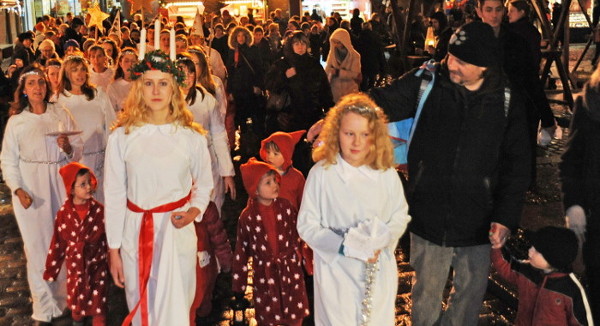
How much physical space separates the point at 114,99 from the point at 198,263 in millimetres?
3926

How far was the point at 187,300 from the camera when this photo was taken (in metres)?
5.14

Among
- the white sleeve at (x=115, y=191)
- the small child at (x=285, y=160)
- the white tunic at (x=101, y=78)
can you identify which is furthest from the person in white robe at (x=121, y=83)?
the white sleeve at (x=115, y=191)

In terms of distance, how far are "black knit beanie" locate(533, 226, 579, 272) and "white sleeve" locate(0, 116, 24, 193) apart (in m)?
3.93

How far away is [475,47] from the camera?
4715mm

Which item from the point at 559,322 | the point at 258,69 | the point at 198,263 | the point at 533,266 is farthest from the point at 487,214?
the point at 258,69

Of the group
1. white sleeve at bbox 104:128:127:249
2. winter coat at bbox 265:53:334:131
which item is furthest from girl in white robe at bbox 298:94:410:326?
winter coat at bbox 265:53:334:131

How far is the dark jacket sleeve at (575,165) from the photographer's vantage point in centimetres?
463

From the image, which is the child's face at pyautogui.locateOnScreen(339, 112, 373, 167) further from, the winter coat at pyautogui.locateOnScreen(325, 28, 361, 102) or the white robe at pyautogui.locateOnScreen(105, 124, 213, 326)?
the winter coat at pyautogui.locateOnScreen(325, 28, 361, 102)

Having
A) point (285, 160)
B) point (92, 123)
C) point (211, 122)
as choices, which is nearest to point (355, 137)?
point (285, 160)

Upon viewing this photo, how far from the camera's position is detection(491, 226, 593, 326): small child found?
471 cm

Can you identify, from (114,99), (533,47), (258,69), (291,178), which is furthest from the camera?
(258,69)

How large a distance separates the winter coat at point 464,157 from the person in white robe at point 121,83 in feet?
16.8

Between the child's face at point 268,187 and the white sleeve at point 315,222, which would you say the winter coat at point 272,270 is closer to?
the child's face at point 268,187

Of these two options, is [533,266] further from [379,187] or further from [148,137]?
[148,137]
